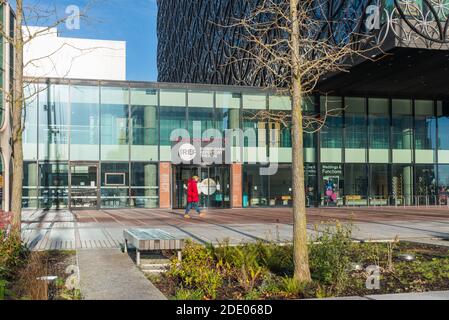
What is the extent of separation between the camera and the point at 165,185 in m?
32.2

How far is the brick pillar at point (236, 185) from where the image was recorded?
1310 inches

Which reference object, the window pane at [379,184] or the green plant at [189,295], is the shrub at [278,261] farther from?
the window pane at [379,184]

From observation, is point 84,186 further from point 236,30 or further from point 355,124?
point 236,30

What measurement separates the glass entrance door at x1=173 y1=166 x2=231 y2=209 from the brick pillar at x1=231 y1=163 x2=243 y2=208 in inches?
10.8

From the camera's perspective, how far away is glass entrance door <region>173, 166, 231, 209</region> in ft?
106

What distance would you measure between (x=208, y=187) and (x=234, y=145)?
10.5ft

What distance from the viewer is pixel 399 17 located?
23.7 m

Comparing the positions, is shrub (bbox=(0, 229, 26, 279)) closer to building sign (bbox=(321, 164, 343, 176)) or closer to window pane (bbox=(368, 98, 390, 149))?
building sign (bbox=(321, 164, 343, 176))

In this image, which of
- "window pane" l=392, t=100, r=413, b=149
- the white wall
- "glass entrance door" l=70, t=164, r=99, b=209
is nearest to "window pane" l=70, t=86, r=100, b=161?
"glass entrance door" l=70, t=164, r=99, b=209

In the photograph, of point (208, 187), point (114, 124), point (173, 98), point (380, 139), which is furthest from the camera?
point (380, 139)

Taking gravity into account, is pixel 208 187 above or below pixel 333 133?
below

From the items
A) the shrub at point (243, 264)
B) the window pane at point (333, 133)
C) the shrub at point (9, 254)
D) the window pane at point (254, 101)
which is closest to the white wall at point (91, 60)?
the window pane at point (254, 101)

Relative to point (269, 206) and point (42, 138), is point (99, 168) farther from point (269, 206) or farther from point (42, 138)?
point (269, 206)

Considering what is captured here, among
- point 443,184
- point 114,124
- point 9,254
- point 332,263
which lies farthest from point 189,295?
point 443,184
